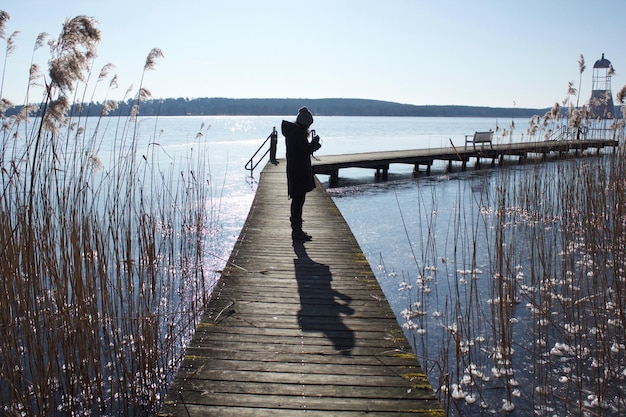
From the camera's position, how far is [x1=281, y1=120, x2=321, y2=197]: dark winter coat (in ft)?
18.3

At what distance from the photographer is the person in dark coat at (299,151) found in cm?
554

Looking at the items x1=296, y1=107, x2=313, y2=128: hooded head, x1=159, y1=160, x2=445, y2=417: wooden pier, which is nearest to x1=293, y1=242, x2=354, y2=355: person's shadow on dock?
x1=159, y1=160, x2=445, y2=417: wooden pier

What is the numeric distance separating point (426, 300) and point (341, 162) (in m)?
11.2

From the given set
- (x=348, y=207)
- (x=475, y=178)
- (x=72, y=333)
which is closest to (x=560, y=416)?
(x=72, y=333)

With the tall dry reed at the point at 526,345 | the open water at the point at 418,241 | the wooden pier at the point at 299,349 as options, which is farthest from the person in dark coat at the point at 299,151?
the tall dry reed at the point at 526,345

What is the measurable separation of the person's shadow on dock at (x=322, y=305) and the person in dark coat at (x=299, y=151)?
2.97 ft

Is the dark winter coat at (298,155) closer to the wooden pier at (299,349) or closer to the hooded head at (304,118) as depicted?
the hooded head at (304,118)

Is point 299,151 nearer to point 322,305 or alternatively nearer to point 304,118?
point 304,118

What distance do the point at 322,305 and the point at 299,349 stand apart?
0.83 meters

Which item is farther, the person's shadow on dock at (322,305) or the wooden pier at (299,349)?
the person's shadow on dock at (322,305)

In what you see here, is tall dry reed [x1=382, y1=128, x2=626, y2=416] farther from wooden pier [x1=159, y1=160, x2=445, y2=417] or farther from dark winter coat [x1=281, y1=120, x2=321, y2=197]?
dark winter coat [x1=281, y1=120, x2=321, y2=197]

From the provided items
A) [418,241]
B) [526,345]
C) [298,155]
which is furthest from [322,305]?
[418,241]

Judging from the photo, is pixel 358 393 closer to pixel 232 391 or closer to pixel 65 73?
pixel 232 391

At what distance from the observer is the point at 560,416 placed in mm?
3820
